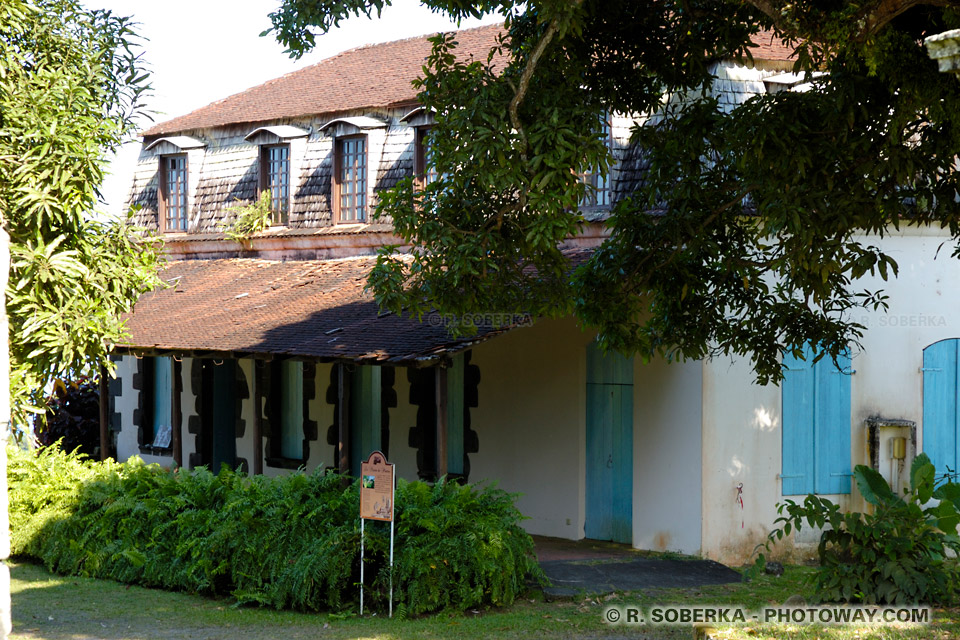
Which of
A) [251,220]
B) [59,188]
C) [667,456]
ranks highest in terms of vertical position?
[251,220]

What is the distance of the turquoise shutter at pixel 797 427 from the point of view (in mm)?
12422

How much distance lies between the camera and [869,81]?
8.06 meters

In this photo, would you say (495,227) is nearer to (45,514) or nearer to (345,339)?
(345,339)

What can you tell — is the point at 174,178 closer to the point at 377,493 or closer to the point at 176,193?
the point at 176,193

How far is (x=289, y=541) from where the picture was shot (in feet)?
31.7

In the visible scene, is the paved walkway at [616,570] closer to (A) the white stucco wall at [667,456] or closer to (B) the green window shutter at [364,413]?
(A) the white stucco wall at [667,456]

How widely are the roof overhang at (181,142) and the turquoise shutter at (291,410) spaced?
14.5 feet

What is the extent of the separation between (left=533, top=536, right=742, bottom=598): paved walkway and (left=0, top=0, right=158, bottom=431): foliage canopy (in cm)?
496

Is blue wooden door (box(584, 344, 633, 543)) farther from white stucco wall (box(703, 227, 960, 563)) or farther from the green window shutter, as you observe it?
the green window shutter

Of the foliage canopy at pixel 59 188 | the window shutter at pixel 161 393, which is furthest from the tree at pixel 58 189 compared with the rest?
the window shutter at pixel 161 393

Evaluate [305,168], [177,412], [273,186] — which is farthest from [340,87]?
[177,412]

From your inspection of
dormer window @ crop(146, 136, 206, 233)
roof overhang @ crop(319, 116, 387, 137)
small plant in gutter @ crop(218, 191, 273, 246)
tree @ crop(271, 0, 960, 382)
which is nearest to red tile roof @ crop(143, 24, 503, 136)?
roof overhang @ crop(319, 116, 387, 137)

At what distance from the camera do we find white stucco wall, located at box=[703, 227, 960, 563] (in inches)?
474

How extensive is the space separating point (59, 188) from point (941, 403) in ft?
34.0
